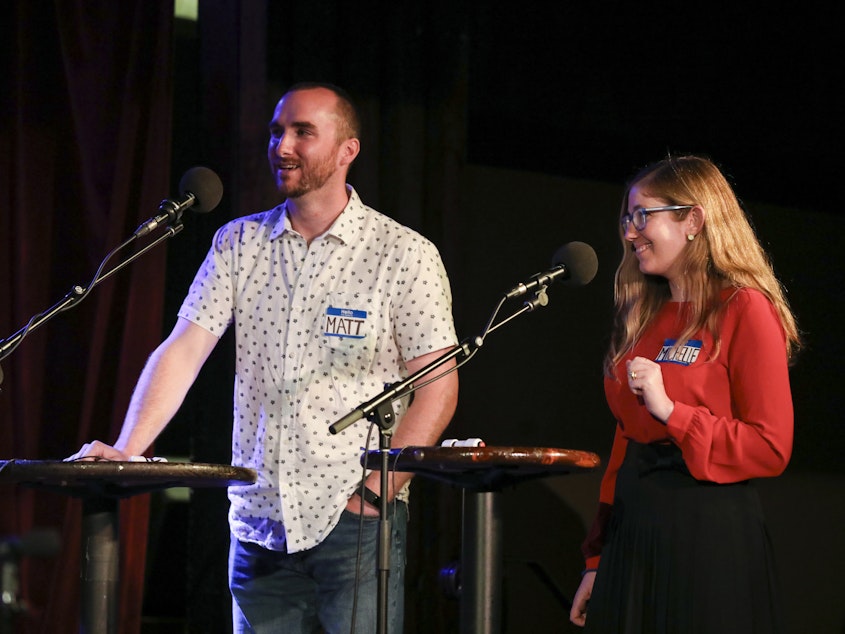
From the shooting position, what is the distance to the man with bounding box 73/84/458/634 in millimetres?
2939

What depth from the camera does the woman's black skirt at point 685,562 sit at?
8.40ft

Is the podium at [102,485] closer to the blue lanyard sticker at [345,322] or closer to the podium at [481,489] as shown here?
the podium at [481,489]

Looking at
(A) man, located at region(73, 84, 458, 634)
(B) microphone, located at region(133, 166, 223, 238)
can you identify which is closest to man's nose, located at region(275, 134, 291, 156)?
(A) man, located at region(73, 84, 458, 634)

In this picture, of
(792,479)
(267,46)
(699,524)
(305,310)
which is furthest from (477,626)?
(792,479)

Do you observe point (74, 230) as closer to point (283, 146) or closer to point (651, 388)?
point (283, 146)

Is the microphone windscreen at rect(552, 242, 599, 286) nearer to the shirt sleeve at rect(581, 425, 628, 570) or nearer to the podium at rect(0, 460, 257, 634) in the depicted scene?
the shirt sleeve at rect(581, 425, 628, 570)

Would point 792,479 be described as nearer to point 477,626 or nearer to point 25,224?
point 477,626

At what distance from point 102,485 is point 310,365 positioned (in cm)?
76

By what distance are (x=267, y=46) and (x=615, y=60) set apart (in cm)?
176

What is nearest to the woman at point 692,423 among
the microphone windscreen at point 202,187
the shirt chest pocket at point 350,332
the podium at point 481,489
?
the podium at point 481,489

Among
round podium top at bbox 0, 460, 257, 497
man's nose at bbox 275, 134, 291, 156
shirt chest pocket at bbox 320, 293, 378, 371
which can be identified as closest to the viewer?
round podium top at bbox 0, 460, 257, 497

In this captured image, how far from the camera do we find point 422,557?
4.40 meters

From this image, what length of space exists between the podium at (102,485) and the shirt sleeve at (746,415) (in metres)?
1.02

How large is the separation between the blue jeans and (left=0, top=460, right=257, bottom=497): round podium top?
1.93 ft
